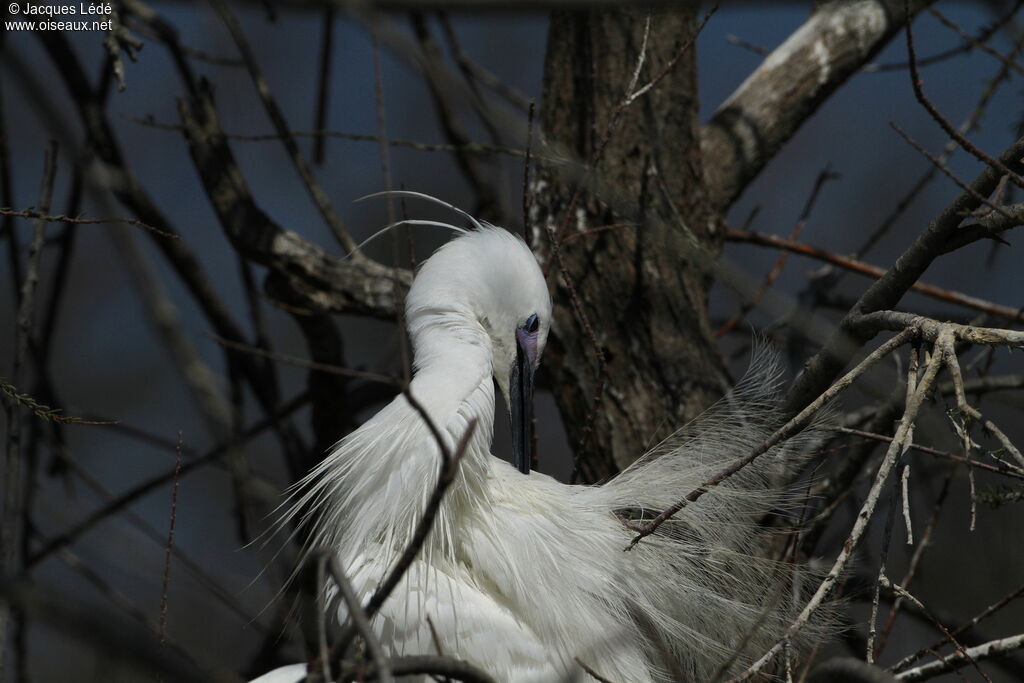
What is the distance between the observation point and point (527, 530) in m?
1.73

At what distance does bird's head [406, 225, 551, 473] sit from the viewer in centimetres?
188

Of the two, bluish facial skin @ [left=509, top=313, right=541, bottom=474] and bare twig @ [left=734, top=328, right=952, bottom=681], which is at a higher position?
bluish facial skin @ [left=509, top=313, right=541, bottom=474]

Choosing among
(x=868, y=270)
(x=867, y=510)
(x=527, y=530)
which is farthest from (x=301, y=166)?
(x=867, y=510)

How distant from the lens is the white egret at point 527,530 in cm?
162

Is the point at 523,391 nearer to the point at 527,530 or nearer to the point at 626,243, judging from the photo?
the point at 527,530

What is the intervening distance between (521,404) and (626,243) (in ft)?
1.58

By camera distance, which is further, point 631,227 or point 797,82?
point 797,82

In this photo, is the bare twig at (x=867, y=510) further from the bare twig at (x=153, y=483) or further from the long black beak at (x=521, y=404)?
the bare twig at (x=153, y=483)

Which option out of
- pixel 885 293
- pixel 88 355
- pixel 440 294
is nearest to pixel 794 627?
pixel 885 293

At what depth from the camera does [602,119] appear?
2.25 meters

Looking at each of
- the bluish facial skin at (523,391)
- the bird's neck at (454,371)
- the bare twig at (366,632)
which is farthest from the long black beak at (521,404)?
the bare twig at (366,632)

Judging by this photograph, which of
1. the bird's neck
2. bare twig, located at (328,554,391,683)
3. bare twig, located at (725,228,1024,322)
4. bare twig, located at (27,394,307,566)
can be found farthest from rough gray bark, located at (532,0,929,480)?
bare twig, located at (328,554,391,683)

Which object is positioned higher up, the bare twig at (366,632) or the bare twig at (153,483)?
the bare twig at (153,483)

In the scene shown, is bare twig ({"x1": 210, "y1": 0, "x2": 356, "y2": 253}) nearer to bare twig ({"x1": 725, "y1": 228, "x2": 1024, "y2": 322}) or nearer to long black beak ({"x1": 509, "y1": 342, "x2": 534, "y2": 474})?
long black beak ({"x1": 509, "y1": 342, "x2": 534, "y2": 474})
